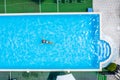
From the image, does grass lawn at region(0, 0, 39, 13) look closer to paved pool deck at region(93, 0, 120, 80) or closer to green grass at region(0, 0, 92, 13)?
green grass at region(0, 0, 92, 13)

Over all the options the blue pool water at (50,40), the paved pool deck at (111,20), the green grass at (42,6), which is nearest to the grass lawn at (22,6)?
the green grass at (42,6)

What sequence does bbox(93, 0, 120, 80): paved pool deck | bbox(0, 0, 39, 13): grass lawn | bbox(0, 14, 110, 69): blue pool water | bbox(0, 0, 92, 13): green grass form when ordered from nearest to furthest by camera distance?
bbox(0, 14, 110, 69): blue pool water, bbox(93, 0, 120, 80): paved pool deck, bbox(0, 0, 92, 13): green grass, bbox(0, 0, 39, 13): grass lawn

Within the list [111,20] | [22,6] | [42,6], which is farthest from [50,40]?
[111,20]

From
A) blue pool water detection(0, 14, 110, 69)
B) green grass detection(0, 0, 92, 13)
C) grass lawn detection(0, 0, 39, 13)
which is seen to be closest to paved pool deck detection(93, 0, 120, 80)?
green grass detection(0, 0, 92, 13)

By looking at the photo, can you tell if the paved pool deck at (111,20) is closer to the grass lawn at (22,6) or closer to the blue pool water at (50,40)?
the blue pool water at (50,40)

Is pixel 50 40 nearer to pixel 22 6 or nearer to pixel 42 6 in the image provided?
pixel 42 6

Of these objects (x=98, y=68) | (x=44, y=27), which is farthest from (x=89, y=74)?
(x=44, y=27)

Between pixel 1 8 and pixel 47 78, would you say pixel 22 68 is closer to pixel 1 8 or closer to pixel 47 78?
pixel 47 78

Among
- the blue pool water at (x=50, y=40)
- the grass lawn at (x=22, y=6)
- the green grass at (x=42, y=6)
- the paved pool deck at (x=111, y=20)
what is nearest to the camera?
the blue pool water at (x=50, y=40)
